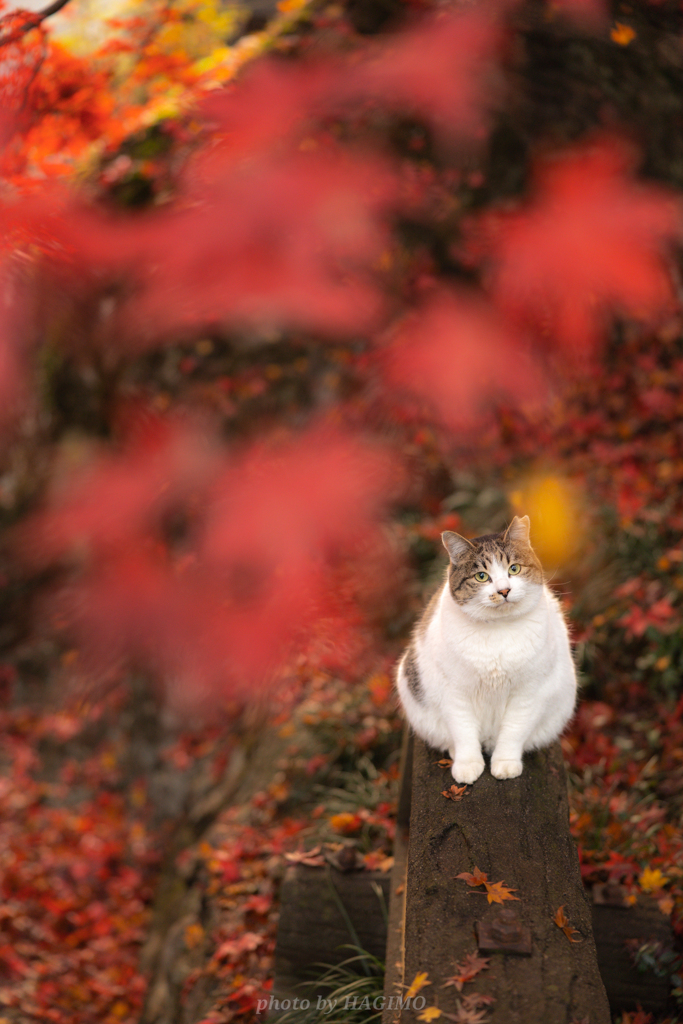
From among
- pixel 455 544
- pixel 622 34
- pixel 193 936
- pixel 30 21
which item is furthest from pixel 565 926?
pixel 622 34

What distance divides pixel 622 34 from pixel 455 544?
5443 millimetres

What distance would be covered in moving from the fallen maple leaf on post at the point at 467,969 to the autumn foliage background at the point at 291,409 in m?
1.94

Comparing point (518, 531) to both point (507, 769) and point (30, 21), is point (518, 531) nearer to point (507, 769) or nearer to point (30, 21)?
point (507, 769)

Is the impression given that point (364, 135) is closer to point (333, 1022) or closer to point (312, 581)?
point (312, 581)

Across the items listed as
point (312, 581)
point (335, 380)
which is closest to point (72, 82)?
point (335, 380)

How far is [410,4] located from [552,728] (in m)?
6.62

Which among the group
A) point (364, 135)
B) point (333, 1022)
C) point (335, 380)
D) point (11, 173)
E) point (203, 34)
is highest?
point (203, 34)

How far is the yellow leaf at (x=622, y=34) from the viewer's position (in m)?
5.82

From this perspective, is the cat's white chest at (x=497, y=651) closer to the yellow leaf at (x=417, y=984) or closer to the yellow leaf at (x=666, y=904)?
the yellow leaf at (x=417, y=984)

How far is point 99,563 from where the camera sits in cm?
691

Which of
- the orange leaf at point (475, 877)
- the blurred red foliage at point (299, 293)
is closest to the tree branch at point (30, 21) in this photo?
the blurred red foliage at point (299, 293)

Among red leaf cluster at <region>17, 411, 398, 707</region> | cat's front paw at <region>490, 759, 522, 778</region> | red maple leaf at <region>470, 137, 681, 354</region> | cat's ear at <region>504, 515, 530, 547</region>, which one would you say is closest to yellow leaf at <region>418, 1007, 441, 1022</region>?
cat's front paw at <region>490, 759, 522, 778</region>

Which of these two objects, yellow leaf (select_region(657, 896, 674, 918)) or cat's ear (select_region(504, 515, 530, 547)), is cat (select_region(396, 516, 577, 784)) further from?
yellow leaf (select_region(657, 896, 674, 918))

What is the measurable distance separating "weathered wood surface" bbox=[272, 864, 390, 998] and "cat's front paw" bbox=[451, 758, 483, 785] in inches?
43.5
